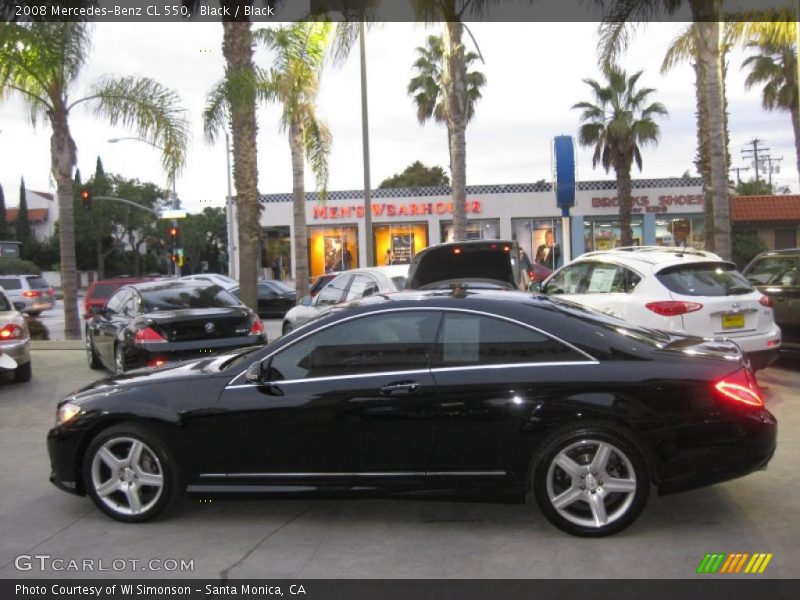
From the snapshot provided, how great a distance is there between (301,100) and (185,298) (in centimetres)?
1321

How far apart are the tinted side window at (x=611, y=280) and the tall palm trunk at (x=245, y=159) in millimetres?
6911

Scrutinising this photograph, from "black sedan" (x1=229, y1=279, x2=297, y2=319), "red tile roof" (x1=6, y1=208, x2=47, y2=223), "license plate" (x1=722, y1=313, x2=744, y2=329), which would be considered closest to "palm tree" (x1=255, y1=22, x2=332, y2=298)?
"black sedan" (x1=229, y1=279, x2=297, y2=319)

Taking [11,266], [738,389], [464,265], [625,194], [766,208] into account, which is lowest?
[738,389]

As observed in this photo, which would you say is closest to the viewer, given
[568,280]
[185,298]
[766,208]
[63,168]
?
[568,280]

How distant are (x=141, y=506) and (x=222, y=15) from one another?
36.3 ft

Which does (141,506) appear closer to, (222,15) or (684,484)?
(684,484)

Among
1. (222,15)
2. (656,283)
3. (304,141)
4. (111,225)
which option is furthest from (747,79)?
(111,225)

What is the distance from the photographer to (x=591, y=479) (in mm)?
4777

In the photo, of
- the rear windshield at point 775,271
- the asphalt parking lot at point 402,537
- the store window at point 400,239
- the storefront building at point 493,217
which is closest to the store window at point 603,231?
the storefront building at point 493,217

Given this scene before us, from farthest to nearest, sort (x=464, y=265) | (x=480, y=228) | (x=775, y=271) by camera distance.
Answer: (x=480, y=228)
(x=464, y=265)
(x=775, y=271)

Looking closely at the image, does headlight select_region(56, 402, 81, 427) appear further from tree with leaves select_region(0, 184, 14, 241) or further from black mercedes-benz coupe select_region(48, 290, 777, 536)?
tree with leaves select_region(0, 184, 14, 241)

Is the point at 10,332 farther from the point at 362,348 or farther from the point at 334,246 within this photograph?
the point at 334,246

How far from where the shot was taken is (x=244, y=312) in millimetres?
10500

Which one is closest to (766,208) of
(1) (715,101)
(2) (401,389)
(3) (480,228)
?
(3) (480,228)
